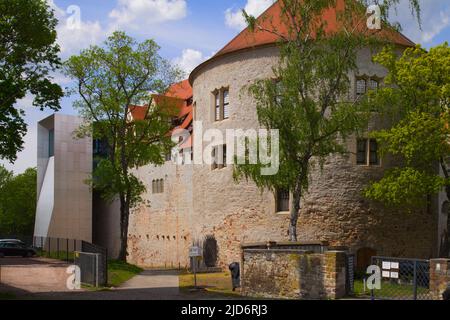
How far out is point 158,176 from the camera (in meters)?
48.8

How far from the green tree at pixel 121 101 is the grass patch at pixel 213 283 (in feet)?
26.6

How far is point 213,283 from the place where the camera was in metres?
26.3

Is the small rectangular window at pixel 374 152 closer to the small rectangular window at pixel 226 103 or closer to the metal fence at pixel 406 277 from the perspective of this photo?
the small rectangular window at pixel 226 103

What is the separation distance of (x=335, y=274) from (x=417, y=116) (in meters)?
11.4

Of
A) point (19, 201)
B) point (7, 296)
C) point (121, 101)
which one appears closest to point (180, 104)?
point (121, 101)

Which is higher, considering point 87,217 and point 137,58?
point 137,58

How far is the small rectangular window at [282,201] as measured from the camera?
31.9 metres

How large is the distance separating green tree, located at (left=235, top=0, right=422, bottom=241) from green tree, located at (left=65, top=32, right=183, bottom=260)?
14083mm

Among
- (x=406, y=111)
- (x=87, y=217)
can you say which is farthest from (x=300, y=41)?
(x=87, y=217)

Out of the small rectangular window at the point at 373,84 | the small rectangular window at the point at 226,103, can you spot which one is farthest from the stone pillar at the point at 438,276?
the small rectangular window at the point at 226,103
